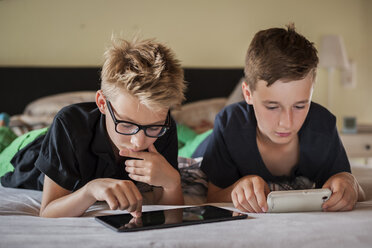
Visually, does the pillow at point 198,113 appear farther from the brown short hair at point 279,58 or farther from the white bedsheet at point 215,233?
the white bedsheet at point 215,233

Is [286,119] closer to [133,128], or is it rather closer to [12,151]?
[133,128]

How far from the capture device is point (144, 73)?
1.05m

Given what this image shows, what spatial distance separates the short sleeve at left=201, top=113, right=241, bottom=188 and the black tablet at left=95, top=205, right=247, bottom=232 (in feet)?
1.15

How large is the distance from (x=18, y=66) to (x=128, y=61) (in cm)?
221

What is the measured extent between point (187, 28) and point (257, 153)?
87.8 inches

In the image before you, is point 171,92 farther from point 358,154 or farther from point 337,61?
point 337,61

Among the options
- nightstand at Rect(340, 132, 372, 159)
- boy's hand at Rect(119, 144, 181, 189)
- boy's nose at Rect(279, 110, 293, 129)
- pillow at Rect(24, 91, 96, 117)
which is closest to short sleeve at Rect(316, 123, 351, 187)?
boy's nose at Rect(279, 110, 293, 129)

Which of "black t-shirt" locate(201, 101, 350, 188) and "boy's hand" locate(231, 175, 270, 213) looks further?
"black t-shirt" locate(201, 101, 350, 188)

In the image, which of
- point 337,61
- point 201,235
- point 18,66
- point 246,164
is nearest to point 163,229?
point 201,235

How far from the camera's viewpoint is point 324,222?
2.80 ft

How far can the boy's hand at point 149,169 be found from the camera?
3.45 ft

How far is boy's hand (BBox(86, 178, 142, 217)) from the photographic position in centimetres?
88

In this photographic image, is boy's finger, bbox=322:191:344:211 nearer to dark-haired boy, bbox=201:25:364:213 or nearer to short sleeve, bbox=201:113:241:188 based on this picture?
dark-haired boy, bbox=201:25:364:213

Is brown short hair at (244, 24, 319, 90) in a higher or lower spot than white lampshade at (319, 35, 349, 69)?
higher
